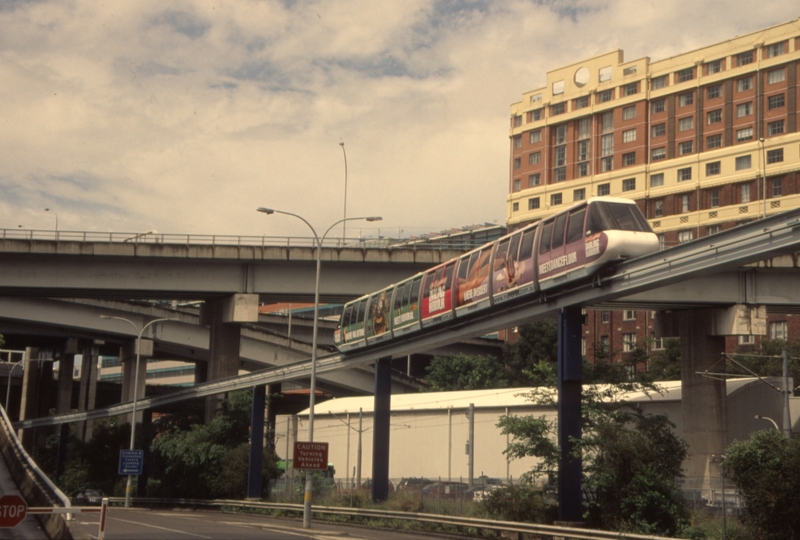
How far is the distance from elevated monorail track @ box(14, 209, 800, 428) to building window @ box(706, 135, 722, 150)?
53.8 m

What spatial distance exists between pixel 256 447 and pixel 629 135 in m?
67.6

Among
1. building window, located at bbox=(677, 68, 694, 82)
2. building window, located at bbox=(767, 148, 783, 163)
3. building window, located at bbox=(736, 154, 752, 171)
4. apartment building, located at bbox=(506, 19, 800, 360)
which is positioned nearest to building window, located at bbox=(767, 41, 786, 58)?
apartment building, located at bbox=(506, 19, 800, 360)

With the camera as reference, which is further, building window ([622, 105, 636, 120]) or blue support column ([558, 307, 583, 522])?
building window ([622, 105, 636, 120])

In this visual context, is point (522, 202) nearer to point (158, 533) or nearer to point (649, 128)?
point (649, 128)

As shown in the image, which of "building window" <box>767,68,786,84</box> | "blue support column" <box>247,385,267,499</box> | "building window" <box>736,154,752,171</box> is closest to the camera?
"blue support column" <box>247,385,267,499</box>

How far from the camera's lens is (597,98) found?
108938 millimetres

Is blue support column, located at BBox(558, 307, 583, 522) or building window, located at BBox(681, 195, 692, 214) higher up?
building window, located at BBox(681, 195, 692, 214)

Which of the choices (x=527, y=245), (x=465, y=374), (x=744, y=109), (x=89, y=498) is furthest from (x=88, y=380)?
(x=527, y=245)

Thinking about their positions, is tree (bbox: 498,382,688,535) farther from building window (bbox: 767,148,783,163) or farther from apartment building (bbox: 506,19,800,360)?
building window (bbox: 767,148,783,163)

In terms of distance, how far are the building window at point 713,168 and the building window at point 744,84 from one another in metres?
7.68

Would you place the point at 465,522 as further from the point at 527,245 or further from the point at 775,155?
the point at 775,155

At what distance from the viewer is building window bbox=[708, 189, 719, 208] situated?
9744 centimetres

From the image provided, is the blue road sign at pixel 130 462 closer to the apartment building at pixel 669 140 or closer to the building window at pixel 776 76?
the apartment building at pixel 669 140

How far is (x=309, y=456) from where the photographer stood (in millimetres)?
34125
